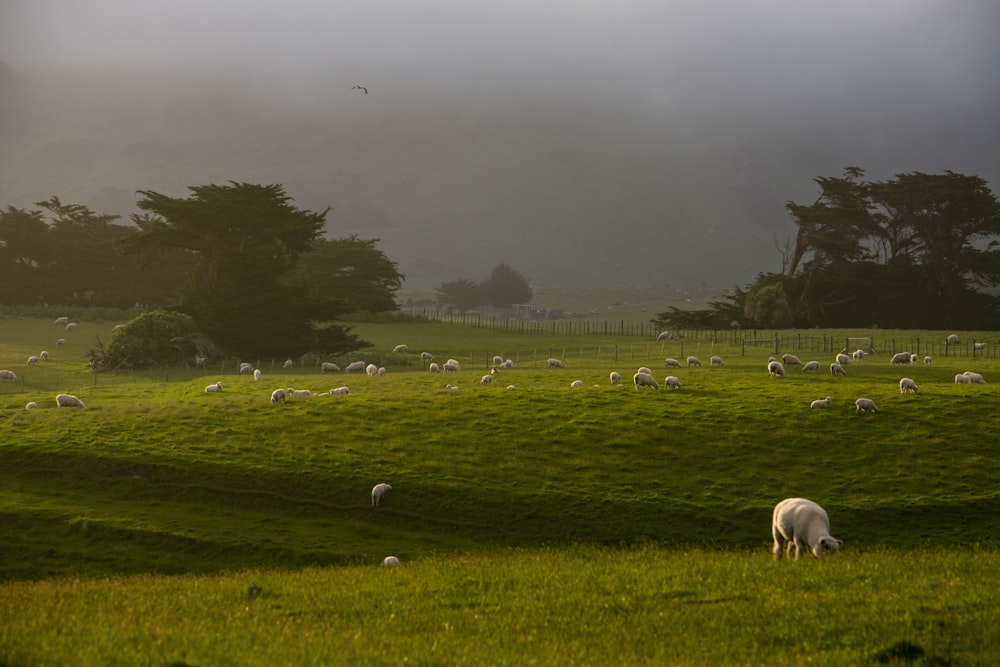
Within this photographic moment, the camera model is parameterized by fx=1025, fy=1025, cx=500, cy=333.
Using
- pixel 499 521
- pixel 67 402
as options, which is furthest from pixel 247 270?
pixel 499 521

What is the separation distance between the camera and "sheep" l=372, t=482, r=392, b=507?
3128 cm

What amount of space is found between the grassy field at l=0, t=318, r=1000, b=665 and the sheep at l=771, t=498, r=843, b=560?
0.84 m

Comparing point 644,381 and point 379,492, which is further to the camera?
point 644,381

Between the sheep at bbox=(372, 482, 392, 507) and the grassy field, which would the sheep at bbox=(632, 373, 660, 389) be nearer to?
Result: the grassy field

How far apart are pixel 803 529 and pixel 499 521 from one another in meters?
11.1

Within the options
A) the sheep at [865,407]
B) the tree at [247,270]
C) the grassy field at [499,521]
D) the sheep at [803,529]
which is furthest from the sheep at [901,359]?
the sheep at [803,529]

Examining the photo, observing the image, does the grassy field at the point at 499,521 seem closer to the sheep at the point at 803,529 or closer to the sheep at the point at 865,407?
the sheep at the point at 865,407

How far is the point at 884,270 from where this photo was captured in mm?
112812

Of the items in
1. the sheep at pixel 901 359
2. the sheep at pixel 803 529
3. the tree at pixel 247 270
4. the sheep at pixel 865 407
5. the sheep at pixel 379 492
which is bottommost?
the sheep at pixel 379 492

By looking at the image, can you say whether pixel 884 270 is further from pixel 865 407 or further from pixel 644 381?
pixel 865 407

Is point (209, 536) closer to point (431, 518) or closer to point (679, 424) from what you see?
point (431, 518)

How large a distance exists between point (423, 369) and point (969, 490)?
40678mm

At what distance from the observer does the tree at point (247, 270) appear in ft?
239

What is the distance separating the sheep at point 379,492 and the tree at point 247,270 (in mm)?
42538
